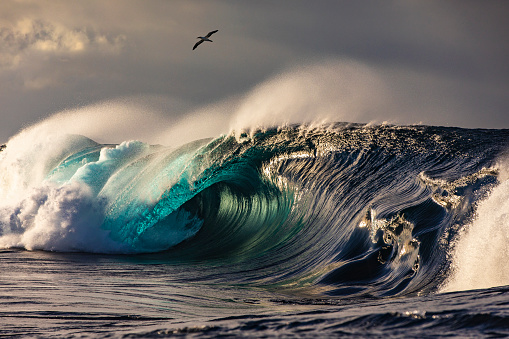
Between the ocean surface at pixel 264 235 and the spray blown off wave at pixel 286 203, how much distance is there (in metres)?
0.03

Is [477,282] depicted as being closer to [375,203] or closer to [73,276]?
[375,203]

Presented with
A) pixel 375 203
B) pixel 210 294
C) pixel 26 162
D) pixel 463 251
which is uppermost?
pixel 26 162

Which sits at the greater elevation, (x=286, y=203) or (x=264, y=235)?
(x=286, y=203)

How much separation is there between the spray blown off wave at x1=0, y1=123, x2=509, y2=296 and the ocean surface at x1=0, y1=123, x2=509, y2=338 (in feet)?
0.11

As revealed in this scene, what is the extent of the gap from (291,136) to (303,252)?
13.3ft

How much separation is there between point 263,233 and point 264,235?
0.47ft

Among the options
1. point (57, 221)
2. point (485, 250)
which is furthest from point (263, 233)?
point (485, 250)

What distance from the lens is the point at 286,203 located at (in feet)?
36.6

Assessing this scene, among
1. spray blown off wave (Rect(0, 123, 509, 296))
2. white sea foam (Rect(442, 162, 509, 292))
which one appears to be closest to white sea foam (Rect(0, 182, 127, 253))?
spray blown off wave (Rect(0, 123, 509, 296))

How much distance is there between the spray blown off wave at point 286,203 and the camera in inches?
284

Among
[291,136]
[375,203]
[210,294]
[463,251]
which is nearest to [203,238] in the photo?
[291,136]

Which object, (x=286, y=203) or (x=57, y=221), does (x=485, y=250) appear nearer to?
(x=286, y=203)

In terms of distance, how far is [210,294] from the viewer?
6059 mm

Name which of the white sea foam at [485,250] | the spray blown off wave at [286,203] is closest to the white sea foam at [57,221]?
the spray blown off wave at [286,203]
